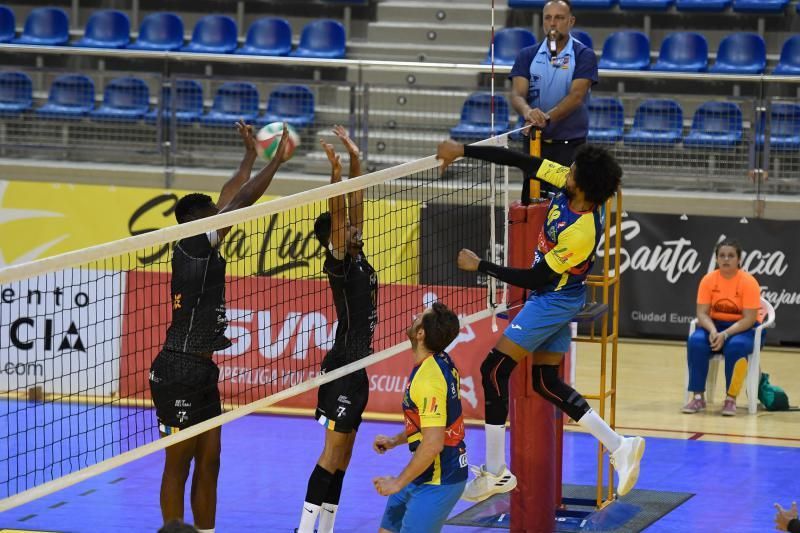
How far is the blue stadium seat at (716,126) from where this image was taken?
15.5m

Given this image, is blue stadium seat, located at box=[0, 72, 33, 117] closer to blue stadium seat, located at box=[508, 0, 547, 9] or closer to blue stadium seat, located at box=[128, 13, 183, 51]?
blue stadium seat, located at box=[128, 13, 183, 51]

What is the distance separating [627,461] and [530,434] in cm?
79

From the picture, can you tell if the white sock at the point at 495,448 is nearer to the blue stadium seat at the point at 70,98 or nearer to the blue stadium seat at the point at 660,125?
the blue stadium seat at the point at 660,125

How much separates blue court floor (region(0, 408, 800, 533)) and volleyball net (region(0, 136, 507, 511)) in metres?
0.41

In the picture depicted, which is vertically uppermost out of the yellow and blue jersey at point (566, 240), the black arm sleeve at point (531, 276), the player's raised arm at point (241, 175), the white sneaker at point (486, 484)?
the player's raised arm at point (241, 175)

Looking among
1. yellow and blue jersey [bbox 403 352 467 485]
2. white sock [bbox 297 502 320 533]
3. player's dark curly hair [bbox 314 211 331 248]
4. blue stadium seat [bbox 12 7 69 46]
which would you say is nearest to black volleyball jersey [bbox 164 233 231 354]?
player's dark curly hair [bbox 314 211 331 248]

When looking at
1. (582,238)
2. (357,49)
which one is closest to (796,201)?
(357,49)

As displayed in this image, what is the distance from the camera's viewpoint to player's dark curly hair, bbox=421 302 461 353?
7.18m

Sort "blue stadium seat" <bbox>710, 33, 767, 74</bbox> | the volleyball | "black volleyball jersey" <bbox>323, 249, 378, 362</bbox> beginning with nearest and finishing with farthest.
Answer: "black volleyball jersey" <bbox>323, 249, 378, 362</bbox> < the volleyball < "blue stadium seat" <bbox>710, 33, 767, 74</bbox>

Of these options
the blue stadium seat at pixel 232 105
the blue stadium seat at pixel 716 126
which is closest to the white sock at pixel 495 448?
the blue stadium seat at pixel 716 126

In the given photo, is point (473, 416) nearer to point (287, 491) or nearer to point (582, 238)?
point (287, 491)

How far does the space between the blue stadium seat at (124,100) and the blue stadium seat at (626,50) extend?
20.1 feet

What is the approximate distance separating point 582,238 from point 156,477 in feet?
14.9

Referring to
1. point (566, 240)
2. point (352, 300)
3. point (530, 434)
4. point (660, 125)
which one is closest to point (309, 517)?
point (352, 300)
